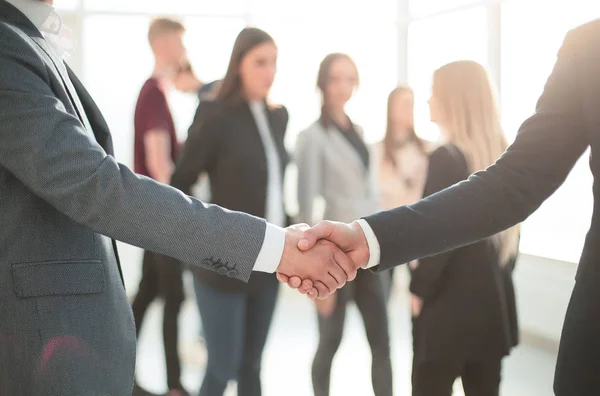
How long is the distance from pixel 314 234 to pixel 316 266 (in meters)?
0.08

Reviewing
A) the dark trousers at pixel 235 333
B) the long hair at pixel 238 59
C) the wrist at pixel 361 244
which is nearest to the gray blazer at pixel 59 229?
the wrist at pixel 361 244

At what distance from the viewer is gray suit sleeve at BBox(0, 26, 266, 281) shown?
3.87 feet

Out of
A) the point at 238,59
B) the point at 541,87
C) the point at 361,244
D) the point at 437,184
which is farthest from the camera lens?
the point at 541,87

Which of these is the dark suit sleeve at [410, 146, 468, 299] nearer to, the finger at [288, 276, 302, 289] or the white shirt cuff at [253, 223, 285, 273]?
the finger at [288, 276, 302, 289]

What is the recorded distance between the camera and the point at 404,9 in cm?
632

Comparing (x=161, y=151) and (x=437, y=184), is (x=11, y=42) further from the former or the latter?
(x=161, y=151)

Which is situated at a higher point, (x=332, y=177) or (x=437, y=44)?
(x=437, y=44)

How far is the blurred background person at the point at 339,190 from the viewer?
2.95 m

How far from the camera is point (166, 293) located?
3.22 meters

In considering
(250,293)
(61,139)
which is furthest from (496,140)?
(61,139)

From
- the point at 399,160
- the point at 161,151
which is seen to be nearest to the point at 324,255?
the point at 161,151

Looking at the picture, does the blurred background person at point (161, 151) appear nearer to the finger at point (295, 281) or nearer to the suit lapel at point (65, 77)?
the finger at point (295, 281)

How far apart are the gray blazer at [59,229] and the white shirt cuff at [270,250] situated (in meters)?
0.14

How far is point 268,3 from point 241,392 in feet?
13.8
